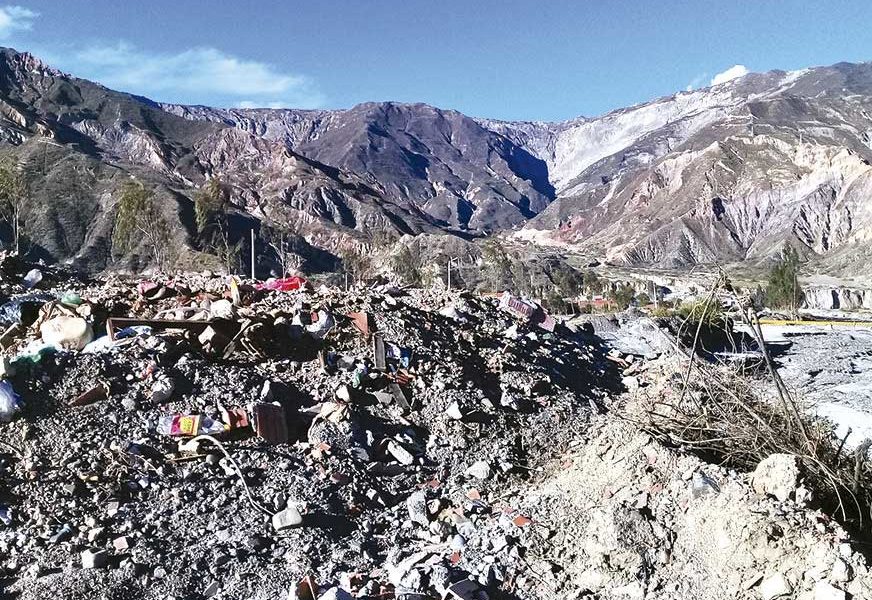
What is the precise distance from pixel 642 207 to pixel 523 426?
140m

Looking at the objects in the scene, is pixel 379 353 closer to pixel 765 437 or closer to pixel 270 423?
pixel 270 423

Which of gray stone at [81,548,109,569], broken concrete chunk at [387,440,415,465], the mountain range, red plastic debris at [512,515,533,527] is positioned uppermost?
the mountain range

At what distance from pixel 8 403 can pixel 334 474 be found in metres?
3.52

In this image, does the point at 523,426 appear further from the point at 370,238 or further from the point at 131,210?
the point at 370,238

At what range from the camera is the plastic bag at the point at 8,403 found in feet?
22.2

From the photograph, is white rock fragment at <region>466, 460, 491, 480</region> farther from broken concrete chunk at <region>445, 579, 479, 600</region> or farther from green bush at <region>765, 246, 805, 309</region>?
green bush at <region>765, 246, 805, 309</region>

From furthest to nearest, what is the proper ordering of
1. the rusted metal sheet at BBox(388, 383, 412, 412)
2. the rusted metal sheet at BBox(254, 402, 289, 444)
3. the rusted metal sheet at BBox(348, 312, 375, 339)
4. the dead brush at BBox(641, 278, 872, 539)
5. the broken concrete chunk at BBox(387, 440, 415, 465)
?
the rusted metal sheet at BBox(348, 312, 375, 339)
the rusted metal sheet at BBox(388, 383, 412, 412)
the broken concrete chunk at BBox(387, 440, 415, 465)
the rusted metal sheet at BBox(254, 402, 289, 444)
the dead brush at BBox(641, 278, 872, 539)

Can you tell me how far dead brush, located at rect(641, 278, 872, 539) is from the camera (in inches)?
187

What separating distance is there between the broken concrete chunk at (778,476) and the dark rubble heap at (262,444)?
1.93 meters

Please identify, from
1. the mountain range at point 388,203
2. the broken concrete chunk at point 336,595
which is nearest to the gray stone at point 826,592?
the broken concrete chunk at point 336,595

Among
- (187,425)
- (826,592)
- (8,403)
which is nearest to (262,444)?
(187,425)

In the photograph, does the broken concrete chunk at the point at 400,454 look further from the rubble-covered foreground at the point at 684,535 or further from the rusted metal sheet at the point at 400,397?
the rubble-covered foreground at the point at 684,535

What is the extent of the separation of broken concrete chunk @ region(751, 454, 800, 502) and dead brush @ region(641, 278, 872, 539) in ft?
0.41

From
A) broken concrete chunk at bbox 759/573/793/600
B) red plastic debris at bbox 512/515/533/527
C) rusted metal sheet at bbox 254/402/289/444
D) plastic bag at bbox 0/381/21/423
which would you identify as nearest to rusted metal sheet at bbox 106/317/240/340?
plastic bag at bbox 0/381/21/423
